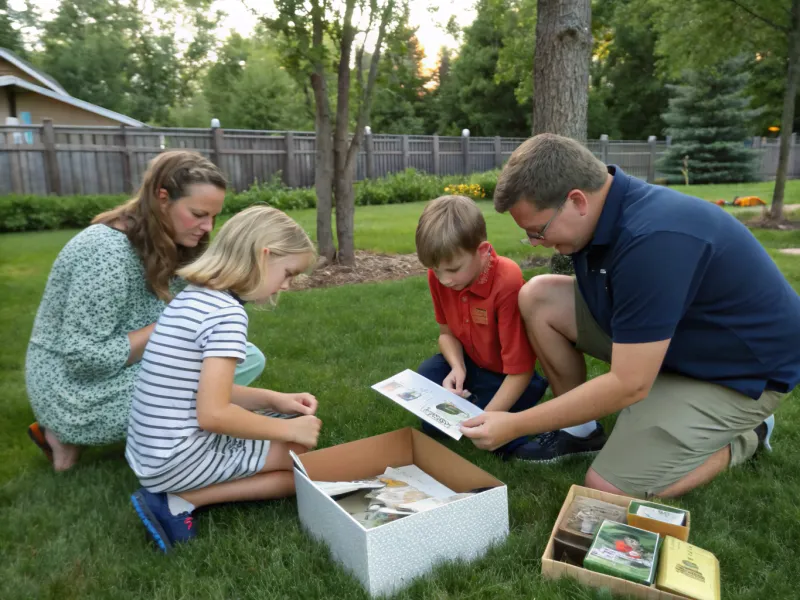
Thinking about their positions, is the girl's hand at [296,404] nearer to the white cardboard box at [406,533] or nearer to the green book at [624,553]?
the white cardboard box at [406,533]

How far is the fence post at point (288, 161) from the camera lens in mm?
16312

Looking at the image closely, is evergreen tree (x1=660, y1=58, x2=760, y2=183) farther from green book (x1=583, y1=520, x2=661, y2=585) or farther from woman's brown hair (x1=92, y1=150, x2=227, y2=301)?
green book (x1=583, y1=520, x2=661, y2=585)

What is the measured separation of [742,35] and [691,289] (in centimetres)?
996

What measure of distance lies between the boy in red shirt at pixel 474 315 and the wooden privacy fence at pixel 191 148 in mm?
11054

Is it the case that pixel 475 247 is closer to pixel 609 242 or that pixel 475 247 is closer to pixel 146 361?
pixel 609 242

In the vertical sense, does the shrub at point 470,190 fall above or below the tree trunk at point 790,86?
below

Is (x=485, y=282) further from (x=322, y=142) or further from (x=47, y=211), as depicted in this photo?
(x=47, y=211)

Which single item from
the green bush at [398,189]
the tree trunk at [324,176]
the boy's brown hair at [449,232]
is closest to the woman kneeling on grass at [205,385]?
the boy's brown hair at [449,232]

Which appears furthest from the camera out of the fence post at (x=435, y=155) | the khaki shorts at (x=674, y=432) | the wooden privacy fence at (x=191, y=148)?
the fence post at (x=435, y=155)

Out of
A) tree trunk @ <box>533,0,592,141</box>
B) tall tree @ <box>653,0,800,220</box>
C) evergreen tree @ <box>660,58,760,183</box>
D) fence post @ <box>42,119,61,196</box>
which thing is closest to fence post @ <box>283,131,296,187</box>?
fence post @ <box>42,119,61,196</box>

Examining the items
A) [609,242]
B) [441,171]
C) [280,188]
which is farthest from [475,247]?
[441,171]

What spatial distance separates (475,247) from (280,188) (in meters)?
13.3

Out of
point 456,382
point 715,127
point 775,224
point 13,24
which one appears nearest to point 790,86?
point 775,224

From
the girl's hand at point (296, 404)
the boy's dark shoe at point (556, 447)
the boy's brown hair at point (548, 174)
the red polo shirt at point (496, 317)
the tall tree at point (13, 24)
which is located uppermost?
the tall tree at point (13, 24)
